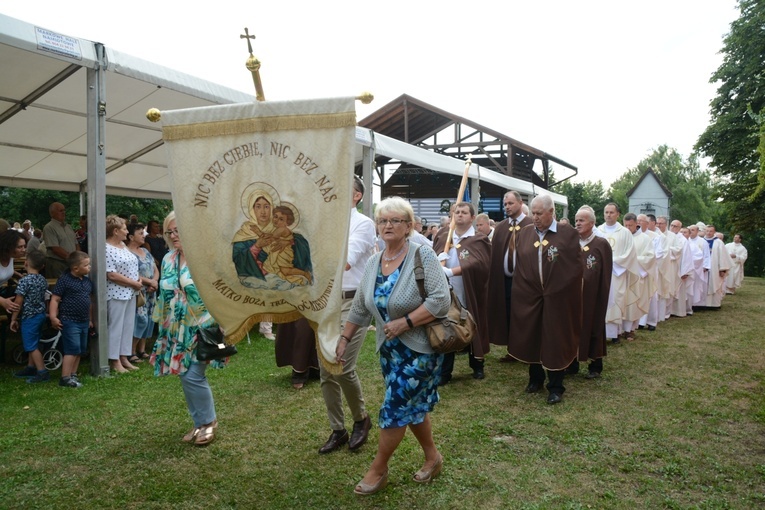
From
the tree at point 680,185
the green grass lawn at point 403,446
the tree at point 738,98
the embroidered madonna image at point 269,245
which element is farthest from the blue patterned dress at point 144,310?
the tree at point 680,185

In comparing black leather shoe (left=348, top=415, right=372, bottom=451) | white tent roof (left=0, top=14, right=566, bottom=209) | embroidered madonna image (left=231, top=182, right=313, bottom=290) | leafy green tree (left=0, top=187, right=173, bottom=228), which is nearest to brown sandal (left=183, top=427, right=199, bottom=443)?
black leather shoe (left=348, top=415, right=372, bottom=451)

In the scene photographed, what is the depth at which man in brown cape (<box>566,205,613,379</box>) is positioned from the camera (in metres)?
6.44

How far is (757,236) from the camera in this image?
88.6 ft

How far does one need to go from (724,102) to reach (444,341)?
1157 inches

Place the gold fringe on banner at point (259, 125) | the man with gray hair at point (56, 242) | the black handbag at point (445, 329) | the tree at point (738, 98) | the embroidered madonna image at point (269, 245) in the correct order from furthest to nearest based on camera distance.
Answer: the tree at point (738, 98)
the man with gray hair at point (56, 242)
the black handbag at point (445, 329)
the embroidered madonna image at point (269, 245)
the gold fringe on banner at point (259, 125)

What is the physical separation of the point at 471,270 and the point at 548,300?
38.7 inches

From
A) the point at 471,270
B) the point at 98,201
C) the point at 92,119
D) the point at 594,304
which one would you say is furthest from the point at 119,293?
the point at 594,304

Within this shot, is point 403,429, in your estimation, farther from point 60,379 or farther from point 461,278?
point 60,379

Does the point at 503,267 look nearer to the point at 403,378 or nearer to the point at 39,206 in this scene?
the point at 403,378

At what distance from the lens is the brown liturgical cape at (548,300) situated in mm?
5539

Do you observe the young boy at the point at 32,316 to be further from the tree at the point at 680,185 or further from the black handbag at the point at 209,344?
the tree at the point at 680,185

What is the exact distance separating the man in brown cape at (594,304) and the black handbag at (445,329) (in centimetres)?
318

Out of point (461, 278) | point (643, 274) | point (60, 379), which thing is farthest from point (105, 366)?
point (643, 274)

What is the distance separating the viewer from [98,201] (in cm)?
620
